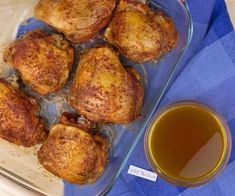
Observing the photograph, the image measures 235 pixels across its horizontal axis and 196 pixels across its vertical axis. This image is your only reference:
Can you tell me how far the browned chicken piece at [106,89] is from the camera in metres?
1.28

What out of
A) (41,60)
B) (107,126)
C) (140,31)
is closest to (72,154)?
(107,126)

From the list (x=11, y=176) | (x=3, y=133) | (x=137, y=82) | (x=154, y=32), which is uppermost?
(x=154, y=32)

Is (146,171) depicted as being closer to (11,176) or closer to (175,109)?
(175,109)

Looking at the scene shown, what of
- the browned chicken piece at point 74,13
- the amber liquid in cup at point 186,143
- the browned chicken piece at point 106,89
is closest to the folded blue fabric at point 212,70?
the amber liquid in cup at point 186,143

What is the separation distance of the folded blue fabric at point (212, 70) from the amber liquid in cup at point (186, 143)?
1.3 inches

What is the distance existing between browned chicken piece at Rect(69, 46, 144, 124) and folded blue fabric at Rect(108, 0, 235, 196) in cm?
16

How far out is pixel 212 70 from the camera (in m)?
1.38

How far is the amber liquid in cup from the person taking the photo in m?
1.39

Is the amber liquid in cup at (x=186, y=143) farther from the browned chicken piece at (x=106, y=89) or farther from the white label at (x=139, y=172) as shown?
the browned chicken piece at (x=106, y=89)

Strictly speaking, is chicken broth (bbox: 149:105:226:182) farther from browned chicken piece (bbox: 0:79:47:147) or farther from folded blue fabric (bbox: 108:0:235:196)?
browned chicken piece (bbox: 0:79:47:147)

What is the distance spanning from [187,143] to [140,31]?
1.20ft

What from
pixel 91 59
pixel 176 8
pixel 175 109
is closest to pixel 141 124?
pixel 175 109

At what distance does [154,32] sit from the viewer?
1275 millimetres

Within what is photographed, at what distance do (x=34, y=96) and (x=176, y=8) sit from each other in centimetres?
47
